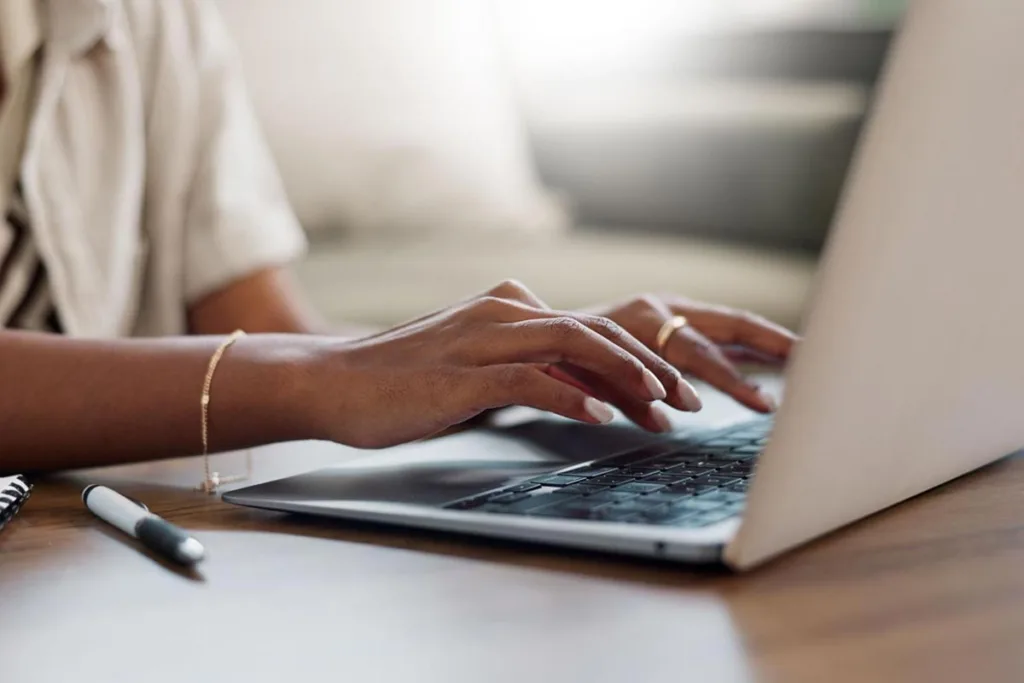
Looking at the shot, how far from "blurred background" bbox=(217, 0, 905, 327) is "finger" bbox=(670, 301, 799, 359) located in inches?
24.4

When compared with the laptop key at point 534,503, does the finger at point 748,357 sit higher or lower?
higher

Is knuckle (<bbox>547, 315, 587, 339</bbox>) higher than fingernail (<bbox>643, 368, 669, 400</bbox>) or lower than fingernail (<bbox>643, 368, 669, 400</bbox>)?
higher

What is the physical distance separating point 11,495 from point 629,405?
1.14 ft

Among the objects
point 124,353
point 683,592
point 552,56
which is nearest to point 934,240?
point 683,592

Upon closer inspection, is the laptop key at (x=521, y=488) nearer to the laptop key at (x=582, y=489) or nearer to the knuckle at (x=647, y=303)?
the laptop key at (x=582, y=489)

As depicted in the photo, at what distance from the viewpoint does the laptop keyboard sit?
1.55ft

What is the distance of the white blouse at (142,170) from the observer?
0.97 m

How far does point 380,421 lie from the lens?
0.62 meters

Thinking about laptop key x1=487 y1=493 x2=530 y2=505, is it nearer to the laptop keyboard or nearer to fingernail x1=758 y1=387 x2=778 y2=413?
the laptop keyboard

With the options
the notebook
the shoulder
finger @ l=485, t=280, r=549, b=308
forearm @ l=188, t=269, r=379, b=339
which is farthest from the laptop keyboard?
the shoulder

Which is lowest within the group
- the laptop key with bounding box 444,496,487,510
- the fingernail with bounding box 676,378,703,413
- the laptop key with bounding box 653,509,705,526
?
the laptop key with bounding box 444,496,487,510

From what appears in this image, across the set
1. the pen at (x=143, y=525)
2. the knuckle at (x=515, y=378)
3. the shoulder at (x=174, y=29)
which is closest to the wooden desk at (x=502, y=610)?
the pen at (x=143, y=525)

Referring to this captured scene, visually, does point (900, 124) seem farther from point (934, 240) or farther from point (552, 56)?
point (552, 56)

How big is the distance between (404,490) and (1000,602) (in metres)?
0.26
